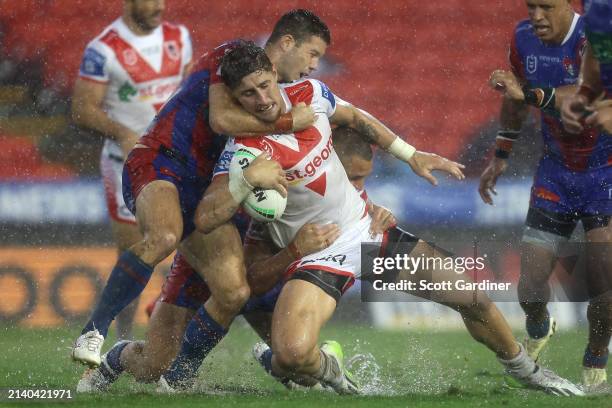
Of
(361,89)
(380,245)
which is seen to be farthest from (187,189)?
(361,89)

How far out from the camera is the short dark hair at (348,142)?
7516 millimetres

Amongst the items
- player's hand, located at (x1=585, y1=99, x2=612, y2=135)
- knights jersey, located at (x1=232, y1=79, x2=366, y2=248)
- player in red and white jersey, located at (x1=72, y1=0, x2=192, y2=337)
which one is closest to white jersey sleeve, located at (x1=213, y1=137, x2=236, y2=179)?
knights jersey, located at (x1=232, y1=79, x2=366, y2=248)

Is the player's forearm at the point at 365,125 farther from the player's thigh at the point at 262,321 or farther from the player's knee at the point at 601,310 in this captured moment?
the player's knee at the point at 601,310

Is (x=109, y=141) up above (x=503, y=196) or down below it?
above

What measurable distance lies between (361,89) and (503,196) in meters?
1.74

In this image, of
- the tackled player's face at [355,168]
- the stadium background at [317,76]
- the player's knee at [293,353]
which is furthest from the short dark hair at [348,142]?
the stadium background at [317,76]

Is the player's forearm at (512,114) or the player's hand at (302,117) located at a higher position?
the player's hand at (302,117)

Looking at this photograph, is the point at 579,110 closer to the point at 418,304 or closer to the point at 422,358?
the point at 422,358

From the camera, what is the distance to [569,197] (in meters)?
8.06

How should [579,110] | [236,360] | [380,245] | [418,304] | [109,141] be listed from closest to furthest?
[579,110] → [380,245] → [236,360] → [109,141] → [418,304]

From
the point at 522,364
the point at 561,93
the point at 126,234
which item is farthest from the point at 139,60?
the point at 522,364

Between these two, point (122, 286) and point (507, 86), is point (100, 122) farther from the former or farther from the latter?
point (507, 86)

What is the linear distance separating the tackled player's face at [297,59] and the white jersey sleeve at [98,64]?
2.96 meters

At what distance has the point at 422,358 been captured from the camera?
8867 millimetres
